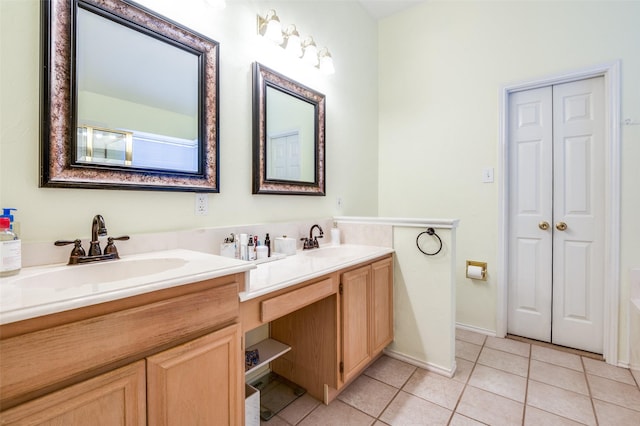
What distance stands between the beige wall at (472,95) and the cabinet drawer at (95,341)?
7.67 ft

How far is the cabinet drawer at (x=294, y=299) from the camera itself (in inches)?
47.8

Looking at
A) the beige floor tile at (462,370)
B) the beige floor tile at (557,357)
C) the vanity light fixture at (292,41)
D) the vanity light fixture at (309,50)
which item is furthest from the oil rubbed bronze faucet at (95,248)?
the beige floor tile at (557,357)

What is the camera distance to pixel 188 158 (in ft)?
4.87

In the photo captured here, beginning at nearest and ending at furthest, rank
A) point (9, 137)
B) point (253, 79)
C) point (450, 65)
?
point (9, 137) → point (253, 79) → point (450, 65)

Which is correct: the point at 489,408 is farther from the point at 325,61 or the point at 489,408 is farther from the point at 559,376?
the point at 325,61

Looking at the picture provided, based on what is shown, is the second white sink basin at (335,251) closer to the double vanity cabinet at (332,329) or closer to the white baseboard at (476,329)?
the double vanity cabinet at (332,329)

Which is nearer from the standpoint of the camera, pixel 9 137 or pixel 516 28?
pixel 9 137

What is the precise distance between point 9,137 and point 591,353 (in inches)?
139

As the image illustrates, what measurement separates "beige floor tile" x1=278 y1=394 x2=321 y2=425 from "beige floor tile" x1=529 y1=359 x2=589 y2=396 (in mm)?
1408

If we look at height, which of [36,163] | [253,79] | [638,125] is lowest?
[36,163]

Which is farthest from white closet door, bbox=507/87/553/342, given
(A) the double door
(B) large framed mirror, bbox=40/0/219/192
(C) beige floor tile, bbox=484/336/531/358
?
(B) large framed mirror, bbox=40/0/219/192

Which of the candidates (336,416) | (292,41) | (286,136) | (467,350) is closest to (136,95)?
(286,136)

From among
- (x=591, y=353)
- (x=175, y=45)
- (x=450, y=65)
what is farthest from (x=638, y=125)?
(x=175, y=45)

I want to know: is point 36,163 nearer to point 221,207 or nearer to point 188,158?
point 188,158
